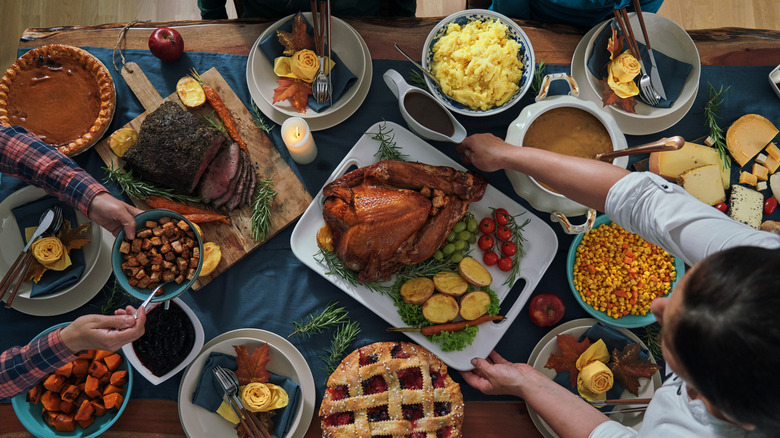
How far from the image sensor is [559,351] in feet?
6.77

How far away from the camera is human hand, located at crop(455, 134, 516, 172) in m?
1.85

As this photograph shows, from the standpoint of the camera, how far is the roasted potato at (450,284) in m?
2.08

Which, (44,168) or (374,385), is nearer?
(44,168)

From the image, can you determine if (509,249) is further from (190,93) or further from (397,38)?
(190,93)

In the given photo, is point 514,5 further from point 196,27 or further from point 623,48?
point 196,27

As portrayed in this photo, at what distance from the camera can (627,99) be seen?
208 centimetres

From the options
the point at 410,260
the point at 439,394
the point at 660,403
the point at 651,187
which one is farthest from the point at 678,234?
the point at 439,394

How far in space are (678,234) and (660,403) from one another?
0.54 meters

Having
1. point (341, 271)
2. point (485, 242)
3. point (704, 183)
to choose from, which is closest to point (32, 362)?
point (341, 271)

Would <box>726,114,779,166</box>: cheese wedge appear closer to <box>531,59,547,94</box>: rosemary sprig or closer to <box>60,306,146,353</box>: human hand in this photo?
<box>531,59,547,94</box>: rosemary sprig

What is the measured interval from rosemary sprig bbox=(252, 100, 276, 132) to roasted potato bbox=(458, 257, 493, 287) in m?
1.06

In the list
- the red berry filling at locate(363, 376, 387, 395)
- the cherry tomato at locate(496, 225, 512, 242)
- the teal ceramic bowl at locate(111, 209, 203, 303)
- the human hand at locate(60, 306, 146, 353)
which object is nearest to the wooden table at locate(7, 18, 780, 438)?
the red berry filling at locate(363, 376, 387, 395)

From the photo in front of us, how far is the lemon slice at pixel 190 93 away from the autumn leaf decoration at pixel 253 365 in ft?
3.55

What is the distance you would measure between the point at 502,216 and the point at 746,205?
1.08 m
